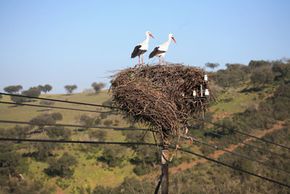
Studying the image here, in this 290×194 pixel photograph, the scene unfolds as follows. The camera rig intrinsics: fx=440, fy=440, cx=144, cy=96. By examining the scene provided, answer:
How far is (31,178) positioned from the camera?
30172mm

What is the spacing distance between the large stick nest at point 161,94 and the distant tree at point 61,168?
23.6 m

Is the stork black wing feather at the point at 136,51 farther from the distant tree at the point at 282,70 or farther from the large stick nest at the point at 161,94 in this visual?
the distant tree at the point at 282,70

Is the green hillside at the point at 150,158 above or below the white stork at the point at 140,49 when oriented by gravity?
below

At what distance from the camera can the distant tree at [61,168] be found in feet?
103

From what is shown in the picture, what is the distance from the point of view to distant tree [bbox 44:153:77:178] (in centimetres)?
3127

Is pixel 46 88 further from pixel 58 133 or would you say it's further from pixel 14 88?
pixel 58 133

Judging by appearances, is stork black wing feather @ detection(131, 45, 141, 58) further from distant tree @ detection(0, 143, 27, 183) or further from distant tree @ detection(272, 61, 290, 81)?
distant tree @ detection(272, 61, 290, 81)

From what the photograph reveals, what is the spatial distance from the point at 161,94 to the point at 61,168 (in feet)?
81.0

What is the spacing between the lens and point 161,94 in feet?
26.9

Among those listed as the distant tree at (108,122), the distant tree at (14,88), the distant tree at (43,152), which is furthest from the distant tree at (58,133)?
the distant tree at (14,88)

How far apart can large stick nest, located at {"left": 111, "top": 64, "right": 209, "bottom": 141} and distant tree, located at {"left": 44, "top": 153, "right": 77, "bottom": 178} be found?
2361 centimetres

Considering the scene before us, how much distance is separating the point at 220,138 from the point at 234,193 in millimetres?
13187

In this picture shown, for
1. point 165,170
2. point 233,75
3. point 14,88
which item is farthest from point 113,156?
point 14,88

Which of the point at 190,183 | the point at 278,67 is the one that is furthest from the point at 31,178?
the point at 278,67
